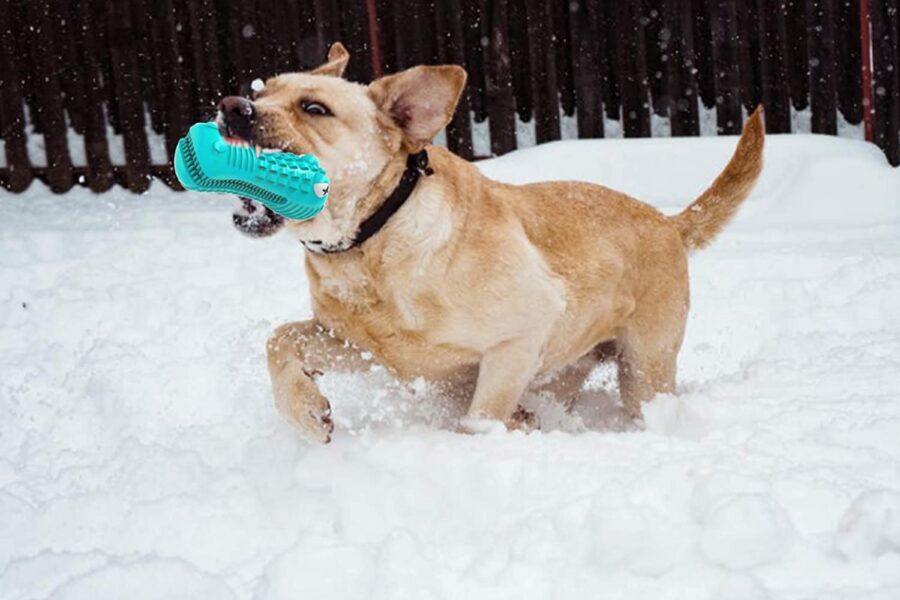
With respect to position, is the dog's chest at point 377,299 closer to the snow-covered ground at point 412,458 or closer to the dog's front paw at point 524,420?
the snow-covered ground at point 412,458

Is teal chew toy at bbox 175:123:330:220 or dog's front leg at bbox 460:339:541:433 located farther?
dog's front leg at bbox 460:339:541:433

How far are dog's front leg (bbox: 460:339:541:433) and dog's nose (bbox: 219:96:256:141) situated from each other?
107 cm

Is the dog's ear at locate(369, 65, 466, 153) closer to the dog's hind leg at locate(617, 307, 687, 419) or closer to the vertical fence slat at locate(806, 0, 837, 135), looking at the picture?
the dog's hind leg at locate(617, 307, 687, 419)

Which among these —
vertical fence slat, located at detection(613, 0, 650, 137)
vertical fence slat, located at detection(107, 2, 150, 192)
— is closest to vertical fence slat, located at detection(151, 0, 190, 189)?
vertical fence slat, located at detection(107, 2, 150, 192)

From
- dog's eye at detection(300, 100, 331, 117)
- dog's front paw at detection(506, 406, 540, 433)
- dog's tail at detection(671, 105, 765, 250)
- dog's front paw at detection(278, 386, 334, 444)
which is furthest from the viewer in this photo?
dog's tail at detection(671, 105, 765, 250)

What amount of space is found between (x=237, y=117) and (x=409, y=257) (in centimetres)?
68

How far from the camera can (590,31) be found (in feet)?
25.9

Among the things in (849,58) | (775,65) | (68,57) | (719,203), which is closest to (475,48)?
(775,65)

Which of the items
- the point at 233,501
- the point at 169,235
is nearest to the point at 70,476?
the point at 233,501

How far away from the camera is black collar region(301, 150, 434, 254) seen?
3389 mm

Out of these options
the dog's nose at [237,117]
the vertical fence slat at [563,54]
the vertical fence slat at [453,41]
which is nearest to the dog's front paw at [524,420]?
the dog's nose at [237,117]

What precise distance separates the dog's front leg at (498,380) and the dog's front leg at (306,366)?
1.35 feet

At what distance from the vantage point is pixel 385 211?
340cm

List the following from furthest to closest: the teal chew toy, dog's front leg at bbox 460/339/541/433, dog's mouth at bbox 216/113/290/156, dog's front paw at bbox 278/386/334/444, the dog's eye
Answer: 1. dog's front leg at bbox 460/339/541/433
2. the dog's eye
3. dog's front paw at bbox 278/386/334/444
4. dog's mouth at bbox 216/113/290/156
5. the teal chew toy
